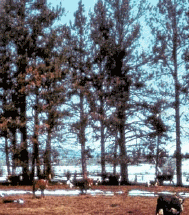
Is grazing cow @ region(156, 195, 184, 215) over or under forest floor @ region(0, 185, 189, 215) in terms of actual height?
over

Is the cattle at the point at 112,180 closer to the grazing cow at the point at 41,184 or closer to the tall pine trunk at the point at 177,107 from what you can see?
the tall pine trunk at the point at 177,107

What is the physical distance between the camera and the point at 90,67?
2980 cm

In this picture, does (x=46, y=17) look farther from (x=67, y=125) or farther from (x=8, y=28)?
(x=67, y=125)

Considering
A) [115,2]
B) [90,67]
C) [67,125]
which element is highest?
[115,2]

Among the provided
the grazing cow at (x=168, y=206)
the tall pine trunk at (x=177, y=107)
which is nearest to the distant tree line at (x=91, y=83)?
the tall pine trunk at (x=177, y=107)

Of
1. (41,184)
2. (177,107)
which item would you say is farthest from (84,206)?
(177,107)

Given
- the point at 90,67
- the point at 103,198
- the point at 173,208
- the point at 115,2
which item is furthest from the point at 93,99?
the point at 173,208

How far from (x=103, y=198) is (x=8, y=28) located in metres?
14.8

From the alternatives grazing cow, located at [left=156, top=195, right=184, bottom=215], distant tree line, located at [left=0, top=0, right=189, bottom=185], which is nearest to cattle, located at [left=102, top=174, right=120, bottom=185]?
distant tree line, located at [left=0, top=0, right=189, bottom=185]

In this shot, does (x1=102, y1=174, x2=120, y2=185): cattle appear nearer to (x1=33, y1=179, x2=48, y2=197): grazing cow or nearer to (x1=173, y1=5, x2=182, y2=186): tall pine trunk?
(x1=173, y1=5, x2=182, y2=186): tall pine trunk

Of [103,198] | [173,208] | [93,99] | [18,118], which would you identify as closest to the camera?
[173,208]

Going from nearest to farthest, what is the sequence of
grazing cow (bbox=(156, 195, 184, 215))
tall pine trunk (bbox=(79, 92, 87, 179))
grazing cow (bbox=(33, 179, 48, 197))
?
grazing cow (bbox=(156, 195, 184, 215)) < grazing cow (bbox=(33, 179, 48, 197)) < tall pine trunk (bbox=(79, 92, 87, 179))

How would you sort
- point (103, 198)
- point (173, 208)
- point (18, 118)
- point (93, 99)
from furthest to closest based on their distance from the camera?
point (93, 99) → point (18, 118) → point (103, 198) → point (173, 208)

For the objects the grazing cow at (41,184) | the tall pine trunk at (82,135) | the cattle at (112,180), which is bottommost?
the cattle at (112,180)
